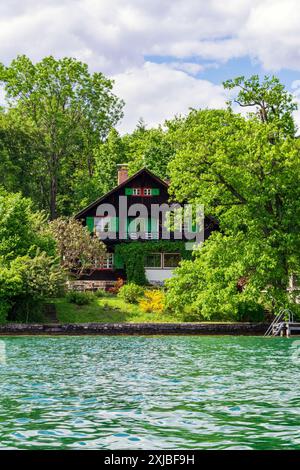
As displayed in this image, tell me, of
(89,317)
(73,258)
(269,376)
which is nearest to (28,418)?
(269,376)

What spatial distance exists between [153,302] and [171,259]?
13.5 metres

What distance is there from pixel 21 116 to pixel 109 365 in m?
54.0

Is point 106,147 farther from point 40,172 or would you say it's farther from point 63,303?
point 63,303

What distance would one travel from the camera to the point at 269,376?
24.5m

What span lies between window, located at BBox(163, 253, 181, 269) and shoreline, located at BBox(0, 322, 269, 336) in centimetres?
1796

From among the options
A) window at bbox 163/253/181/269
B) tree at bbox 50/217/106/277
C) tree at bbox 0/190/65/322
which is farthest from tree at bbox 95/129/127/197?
tree at bbox 0/190/65/322

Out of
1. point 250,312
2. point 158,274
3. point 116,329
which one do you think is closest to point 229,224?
point 250,312

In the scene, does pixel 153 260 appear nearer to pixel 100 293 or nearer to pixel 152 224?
pixel 152 224

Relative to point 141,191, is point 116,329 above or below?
below

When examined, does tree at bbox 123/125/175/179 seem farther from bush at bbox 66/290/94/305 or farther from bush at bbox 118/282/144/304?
bush at bbox 66/290/94/305

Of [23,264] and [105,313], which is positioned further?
[105,313]

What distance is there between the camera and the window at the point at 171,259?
211 feet

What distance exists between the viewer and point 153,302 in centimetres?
5128

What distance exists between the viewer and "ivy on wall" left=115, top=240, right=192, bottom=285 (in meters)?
62.2
